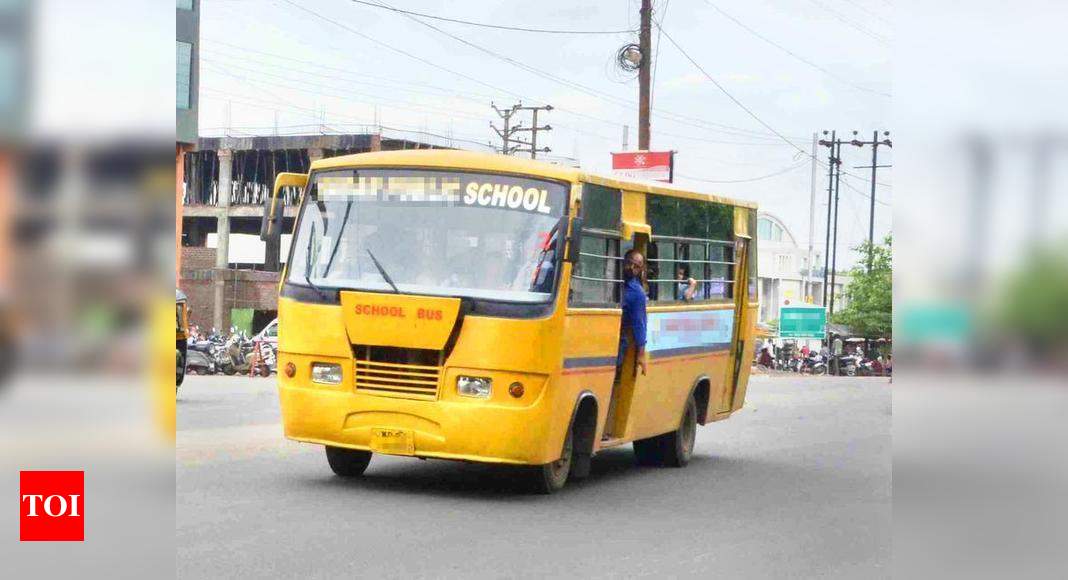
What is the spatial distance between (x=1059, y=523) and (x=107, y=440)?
57.1 inches

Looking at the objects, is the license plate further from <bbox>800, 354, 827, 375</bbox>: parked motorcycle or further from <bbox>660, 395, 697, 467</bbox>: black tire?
<bbox>800, 354, 827, 375</bbox>: parked motorcycle

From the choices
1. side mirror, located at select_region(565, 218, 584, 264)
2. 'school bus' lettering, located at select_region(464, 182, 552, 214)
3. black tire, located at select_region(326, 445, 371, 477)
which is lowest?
black tire, located at select_region(326, 445, 371, 477)

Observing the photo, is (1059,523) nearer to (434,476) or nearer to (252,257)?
(434,476)

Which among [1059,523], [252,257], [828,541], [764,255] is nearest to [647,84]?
[828,541]

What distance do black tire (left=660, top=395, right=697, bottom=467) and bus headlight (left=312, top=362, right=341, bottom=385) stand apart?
449 cm

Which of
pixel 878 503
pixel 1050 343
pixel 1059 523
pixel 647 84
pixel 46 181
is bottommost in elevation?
pixel 878 503

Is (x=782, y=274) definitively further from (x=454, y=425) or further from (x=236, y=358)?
(x=454, y=425)

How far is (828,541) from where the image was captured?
1033cm

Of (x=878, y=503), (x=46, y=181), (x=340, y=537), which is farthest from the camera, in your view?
(x=878, y=503)

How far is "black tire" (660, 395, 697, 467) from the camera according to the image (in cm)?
1563

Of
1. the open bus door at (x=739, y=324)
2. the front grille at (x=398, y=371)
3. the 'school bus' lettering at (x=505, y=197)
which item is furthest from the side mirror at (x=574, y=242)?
the open bus door at (x=739, y=324)

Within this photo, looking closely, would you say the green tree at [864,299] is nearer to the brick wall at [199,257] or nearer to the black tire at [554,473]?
the brick wall at [199,257]

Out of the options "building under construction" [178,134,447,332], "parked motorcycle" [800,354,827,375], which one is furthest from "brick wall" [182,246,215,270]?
"parked motorcycle" [800,354,827,375]

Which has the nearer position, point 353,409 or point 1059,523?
point 1059,523
